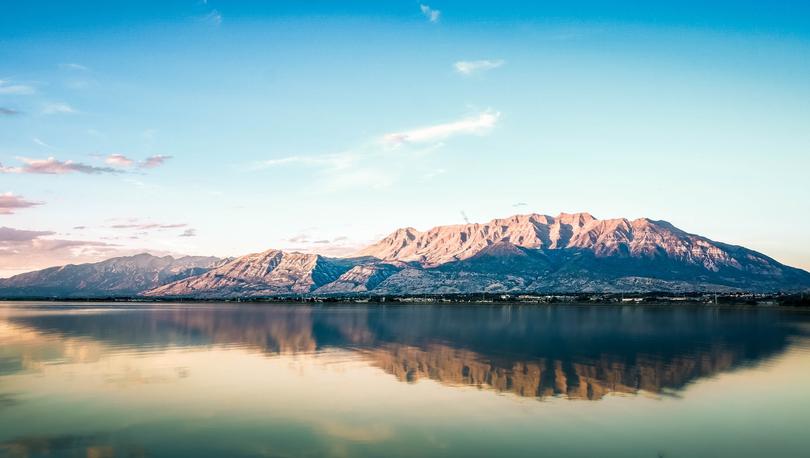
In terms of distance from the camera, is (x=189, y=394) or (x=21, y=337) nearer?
(x=189, y=394)

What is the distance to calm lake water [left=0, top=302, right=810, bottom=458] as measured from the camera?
2872cm

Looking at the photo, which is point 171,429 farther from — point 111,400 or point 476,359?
point 476,359

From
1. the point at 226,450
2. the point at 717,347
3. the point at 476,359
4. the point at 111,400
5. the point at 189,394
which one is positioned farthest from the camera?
the point at 717,347

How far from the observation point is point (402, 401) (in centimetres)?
3959

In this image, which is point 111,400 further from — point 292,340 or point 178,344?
point 292,340

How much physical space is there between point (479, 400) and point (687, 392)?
16.5 metres

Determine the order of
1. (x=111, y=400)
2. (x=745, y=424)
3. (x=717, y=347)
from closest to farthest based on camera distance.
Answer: (x=745, y=424), (x=111, y=400), (x=717, y=347)

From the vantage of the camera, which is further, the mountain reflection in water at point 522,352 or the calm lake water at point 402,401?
the mountain reflection in water at point 522,352

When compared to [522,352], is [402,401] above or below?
above

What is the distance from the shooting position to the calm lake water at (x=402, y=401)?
28.7 metres

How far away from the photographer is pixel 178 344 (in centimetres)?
7994

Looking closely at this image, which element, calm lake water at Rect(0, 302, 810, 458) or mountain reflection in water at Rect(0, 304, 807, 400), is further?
mountain reflection in water at Rect(0, 304, 807, 400)

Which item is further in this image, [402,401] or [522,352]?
[522,352]

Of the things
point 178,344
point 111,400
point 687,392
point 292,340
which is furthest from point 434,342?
point 111,400
